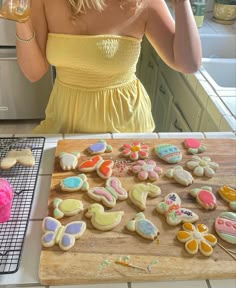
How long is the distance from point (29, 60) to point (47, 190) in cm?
37

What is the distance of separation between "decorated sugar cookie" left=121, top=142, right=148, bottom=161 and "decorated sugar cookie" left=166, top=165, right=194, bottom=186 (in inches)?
3.0

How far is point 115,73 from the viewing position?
Answer: 939 mm

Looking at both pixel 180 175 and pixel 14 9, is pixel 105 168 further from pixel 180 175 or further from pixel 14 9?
pixel 14 9

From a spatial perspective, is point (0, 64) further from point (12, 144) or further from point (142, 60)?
point (12, 144)

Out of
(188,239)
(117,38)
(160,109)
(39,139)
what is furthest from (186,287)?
(160,109)

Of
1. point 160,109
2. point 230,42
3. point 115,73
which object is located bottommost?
point 160,109

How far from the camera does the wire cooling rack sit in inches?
22.6

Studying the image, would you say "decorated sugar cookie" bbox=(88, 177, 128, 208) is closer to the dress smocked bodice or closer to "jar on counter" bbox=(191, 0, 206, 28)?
the dress smocked bodice

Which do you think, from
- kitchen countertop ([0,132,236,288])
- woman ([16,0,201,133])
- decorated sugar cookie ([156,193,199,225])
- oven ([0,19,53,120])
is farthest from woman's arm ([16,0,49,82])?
oven ([0,19,53,120])

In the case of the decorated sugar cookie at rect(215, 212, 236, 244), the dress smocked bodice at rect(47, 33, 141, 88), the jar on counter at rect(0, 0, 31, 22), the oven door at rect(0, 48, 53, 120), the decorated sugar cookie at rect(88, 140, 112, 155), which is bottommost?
the oven door at rect(0, 48, 53, 120)

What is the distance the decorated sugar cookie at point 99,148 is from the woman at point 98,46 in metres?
0.14

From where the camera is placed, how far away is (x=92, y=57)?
882mm

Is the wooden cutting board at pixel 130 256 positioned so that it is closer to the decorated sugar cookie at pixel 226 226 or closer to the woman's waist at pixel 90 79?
the decorated sugar cookie at pixel 226 226

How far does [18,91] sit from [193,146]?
5.33 feet
